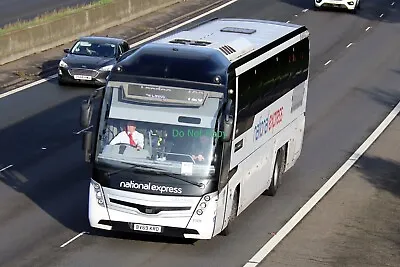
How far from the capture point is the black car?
109 feet

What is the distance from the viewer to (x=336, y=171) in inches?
968

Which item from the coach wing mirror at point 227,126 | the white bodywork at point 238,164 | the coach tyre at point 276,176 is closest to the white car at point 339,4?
the white bodywork at point 238,164

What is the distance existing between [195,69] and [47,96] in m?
15.2

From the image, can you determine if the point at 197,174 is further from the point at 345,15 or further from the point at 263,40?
the point at 345,15

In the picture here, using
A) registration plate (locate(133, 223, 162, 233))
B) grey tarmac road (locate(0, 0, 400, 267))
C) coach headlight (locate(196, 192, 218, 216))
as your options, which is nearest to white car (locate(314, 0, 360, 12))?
grey tarmac road (locate(0, 0, 400, 267))

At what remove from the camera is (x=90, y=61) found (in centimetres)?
3400

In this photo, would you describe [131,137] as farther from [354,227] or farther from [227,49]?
[354,227]

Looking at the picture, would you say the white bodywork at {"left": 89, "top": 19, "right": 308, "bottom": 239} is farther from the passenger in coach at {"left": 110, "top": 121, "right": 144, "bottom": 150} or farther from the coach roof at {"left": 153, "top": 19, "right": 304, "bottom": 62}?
the passenger in coach at {"left": 110, "top": 121, "right": 144, "bottom": 150}

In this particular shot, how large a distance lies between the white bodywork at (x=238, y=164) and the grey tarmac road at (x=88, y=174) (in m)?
0.53

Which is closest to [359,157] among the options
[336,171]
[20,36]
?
[336,171]

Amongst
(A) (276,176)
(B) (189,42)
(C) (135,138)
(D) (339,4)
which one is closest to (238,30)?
(B) (189,42)

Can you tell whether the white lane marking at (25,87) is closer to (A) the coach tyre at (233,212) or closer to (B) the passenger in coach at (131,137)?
(A) the coach tyre at (233,212)

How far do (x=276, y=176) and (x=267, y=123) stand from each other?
5.99ft

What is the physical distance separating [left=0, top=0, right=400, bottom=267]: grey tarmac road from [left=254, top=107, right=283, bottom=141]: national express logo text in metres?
1.61
